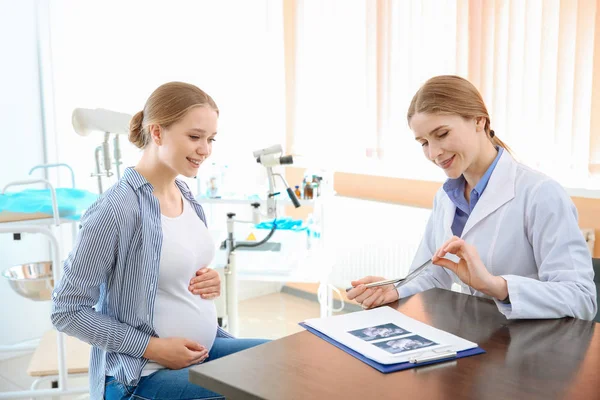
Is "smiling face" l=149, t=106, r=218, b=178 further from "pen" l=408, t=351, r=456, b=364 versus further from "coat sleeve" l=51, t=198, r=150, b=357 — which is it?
"pen" l=408, t=351, r=456, b=364

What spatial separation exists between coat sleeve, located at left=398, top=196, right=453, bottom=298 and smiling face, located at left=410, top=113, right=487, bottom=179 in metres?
0.20

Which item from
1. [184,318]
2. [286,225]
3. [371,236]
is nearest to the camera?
[184,318]

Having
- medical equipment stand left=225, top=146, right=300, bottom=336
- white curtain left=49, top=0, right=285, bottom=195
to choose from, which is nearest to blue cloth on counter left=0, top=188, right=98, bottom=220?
medical equipment stand left=225, top=146, right=300, bottom=336

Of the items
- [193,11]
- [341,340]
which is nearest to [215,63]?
[193,11]

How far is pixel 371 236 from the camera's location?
157 inches

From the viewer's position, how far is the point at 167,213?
1.81m

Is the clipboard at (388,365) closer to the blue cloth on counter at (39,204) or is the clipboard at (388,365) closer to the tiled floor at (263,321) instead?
the blue cloth on counter at (39,204)

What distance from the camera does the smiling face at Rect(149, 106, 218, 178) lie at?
5.87 feet

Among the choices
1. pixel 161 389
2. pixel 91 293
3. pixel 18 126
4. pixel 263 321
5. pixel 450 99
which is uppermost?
pixel 450 99

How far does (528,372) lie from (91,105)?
3.13 m

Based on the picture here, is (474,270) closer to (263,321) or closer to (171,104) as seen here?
(171,104)

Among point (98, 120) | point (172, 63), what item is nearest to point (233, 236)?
point (98, 120)

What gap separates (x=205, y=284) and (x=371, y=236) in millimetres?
2305

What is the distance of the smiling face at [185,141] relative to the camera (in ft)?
5.87
